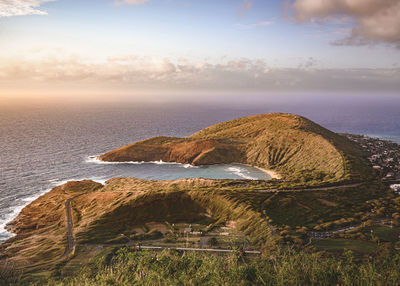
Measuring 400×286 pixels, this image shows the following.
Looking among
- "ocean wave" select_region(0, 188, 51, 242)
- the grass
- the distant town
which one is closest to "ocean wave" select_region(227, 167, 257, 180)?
the distant town

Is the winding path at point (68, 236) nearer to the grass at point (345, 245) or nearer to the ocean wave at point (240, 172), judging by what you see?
the grass at point (345, 245)

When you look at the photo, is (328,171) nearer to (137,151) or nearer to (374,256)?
(374,256)

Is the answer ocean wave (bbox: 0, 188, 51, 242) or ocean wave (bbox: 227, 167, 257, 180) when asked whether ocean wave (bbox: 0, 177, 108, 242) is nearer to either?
ocean wave (bbox: 0, 188, 51, 242)

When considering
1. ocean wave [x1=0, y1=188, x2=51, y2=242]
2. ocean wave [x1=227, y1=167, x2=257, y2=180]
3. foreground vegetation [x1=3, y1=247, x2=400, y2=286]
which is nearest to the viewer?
foreground vegetation [x1=3, y1=247, x2=400, y2=286]

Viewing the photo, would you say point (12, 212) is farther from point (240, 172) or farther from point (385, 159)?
point (385, 159)

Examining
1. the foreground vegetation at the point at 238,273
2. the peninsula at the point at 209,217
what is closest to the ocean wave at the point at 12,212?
the peninsula at the point at 209,217

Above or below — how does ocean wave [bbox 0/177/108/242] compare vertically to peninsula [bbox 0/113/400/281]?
below

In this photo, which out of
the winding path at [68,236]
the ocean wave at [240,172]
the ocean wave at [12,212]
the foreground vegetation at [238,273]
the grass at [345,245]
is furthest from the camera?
the ocean wave at [240,172]

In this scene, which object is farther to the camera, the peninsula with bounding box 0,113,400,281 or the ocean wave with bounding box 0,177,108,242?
the ocean wave with bounding box 0,177,108,242
